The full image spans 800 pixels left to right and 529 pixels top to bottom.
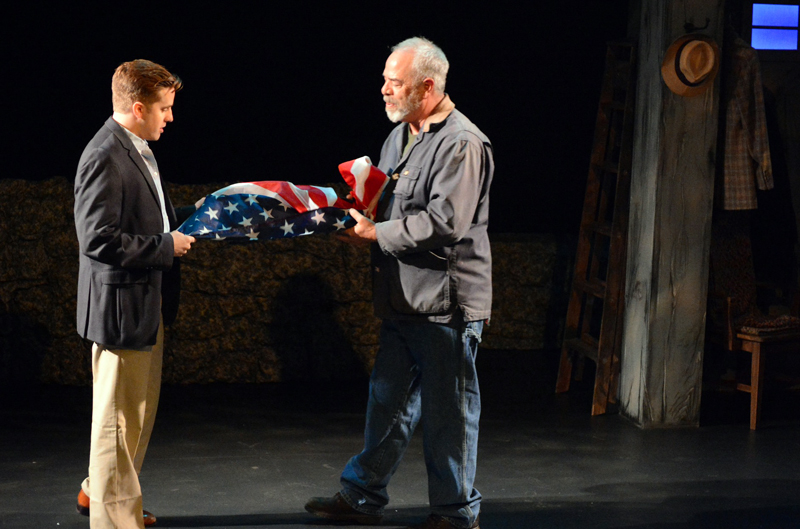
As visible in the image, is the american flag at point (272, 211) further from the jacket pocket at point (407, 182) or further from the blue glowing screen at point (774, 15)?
the blue glowing screen at point (774, 15)

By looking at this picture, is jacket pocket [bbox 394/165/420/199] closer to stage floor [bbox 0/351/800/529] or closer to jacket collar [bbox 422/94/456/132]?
jacket collar [bbox 422/94/456/132]

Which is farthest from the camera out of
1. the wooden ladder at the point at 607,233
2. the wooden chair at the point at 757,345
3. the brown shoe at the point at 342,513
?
the wooden ladder at the point at 607,233

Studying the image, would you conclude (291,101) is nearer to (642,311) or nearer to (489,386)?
(489,386)

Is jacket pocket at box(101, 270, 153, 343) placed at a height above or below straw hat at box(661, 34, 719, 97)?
below

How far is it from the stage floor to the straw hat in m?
1.60

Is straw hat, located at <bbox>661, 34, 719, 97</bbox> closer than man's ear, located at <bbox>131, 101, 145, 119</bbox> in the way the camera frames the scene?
No

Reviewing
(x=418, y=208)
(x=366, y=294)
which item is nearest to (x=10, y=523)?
(x=418, y=208)

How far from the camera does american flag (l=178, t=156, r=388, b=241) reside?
303cm

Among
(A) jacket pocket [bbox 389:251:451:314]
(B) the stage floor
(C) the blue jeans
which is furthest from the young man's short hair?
(B) the stage floor

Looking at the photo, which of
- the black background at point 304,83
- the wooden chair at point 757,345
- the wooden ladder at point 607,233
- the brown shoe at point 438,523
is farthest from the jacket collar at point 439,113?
the black background at point 304,83

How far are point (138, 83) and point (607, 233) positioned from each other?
9.41 ft

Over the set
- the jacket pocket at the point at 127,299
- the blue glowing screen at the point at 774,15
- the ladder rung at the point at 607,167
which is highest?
the blue glowing screen at the point at 774,15

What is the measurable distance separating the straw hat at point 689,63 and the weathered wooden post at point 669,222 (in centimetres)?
5

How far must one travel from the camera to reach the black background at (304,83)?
5.81m
